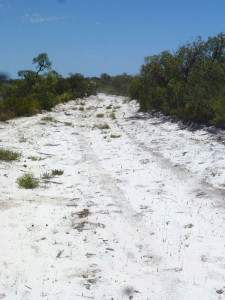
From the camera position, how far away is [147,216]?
195 inches

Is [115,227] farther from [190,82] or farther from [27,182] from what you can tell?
[190,82]

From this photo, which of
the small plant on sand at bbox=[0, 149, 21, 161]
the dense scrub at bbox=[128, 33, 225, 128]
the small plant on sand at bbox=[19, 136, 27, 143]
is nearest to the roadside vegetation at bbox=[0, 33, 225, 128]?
the dense scrub at bbox=[128, 33, 225, 128]

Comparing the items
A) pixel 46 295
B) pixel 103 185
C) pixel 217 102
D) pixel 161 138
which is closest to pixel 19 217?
pixel 46 295

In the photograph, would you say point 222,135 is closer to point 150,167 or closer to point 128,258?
point 150,167

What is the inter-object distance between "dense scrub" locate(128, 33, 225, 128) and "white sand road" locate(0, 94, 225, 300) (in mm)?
4736

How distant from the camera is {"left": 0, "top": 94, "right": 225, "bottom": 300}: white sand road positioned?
10.5ft

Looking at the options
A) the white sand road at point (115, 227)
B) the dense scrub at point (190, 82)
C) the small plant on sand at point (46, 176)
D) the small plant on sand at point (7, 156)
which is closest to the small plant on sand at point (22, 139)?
the white sand road at point (115, 227)

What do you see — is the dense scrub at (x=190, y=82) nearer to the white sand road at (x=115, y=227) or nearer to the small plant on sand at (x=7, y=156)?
the white sand road at (x=115, y=227)

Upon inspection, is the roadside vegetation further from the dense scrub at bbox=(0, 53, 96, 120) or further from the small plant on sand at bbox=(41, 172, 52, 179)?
the small plant on sand at bbox=(41, 172, 52, 179)

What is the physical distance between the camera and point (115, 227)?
4547mm

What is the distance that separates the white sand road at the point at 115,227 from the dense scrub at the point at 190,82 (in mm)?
4736

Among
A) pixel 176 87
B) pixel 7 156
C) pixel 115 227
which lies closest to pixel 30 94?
pixel 176 87

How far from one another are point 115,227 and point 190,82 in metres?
14.5

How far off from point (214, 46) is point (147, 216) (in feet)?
54.2
